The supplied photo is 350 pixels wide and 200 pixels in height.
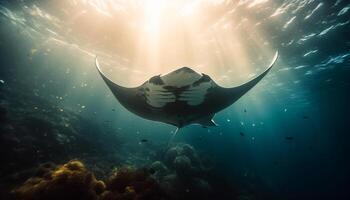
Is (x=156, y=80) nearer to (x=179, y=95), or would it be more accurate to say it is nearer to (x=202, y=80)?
(x=179, y=95)

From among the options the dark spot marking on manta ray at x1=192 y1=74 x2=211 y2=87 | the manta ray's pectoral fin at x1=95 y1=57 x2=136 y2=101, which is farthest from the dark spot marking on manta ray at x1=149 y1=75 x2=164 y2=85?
the manta ray's pectoral fin at x1=95 y1=57 x2=136 y2=101

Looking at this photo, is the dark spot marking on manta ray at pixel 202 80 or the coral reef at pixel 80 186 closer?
the dark spot marking on manta ray at pixel 202 80

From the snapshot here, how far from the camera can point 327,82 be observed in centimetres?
2728

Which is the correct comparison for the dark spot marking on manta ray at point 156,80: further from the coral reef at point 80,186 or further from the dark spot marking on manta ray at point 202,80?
the coral reef at point 80,186

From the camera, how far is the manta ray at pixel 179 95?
463 centimetres

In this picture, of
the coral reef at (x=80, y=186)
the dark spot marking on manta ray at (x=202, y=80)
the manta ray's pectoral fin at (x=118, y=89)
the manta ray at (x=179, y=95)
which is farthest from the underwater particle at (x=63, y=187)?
the dark spot marking on manta ray at (x=202, y=80)

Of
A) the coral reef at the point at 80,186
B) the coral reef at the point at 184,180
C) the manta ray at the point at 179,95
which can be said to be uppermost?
the manta ray at the point at 179,95

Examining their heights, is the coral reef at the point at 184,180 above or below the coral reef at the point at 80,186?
below

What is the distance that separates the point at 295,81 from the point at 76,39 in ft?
84.6

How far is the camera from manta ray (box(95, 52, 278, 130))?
4.63 metres

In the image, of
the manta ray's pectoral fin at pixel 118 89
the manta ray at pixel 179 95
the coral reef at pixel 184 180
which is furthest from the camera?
the coral reef at pixel 184 180

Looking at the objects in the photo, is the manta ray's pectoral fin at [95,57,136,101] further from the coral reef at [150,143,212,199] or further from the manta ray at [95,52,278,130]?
the coral reef at [150,143,212,199]

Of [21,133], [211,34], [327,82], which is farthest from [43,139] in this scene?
[327,82]

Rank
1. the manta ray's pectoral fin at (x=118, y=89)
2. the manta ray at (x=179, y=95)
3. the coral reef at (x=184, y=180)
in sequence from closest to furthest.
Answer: the manta ray at (x=179, y=95), the manta ray's pectoral fin at (x=118, y=89), the coral reef at (x=184, y=180)
